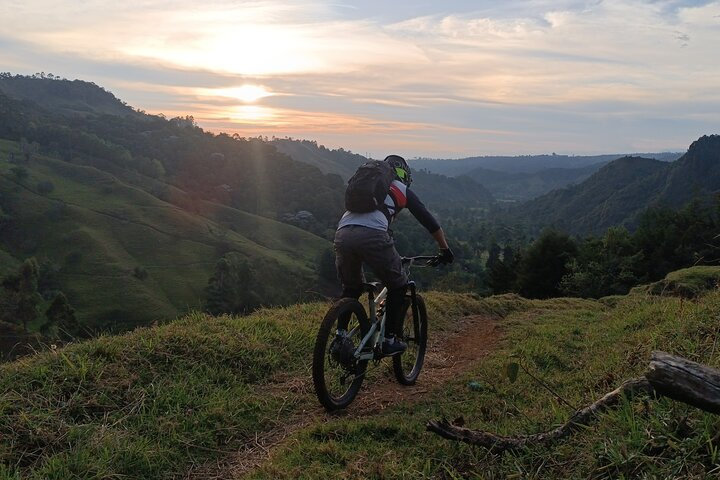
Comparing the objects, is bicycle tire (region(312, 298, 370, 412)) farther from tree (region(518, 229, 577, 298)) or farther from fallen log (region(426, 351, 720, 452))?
tree (region(518, 229, 577, 298))

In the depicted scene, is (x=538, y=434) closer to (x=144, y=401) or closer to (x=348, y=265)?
(x=348, y=265)

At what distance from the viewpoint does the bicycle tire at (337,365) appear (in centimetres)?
489

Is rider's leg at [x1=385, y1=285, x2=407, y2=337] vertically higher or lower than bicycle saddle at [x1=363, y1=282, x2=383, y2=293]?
lower

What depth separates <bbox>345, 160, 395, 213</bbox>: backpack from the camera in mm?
5199

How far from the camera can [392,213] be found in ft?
18.0

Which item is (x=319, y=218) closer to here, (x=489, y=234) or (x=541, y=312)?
(x=489, y=234)

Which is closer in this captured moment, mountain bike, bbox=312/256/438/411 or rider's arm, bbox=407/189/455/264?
mountain bike, bbox=312/256/438/411

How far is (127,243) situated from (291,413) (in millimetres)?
104086

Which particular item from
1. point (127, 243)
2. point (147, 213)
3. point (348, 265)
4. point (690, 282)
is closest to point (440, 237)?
point (348, 265)

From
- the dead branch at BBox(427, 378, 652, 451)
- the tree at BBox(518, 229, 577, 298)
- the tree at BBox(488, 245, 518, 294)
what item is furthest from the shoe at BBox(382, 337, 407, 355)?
the tree at BBox(488, 245, 518, 294)

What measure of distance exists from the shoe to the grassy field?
69339mm

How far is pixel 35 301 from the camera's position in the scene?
2456 inches

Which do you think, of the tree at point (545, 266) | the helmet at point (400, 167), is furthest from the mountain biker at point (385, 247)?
the tree at point (545, 266)

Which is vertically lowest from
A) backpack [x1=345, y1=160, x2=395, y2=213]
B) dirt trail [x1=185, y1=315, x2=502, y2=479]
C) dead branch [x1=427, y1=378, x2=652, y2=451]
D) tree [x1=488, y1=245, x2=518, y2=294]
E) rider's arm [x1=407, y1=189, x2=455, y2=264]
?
tree [x1=488, y1=245, x2=518, y2=294]
